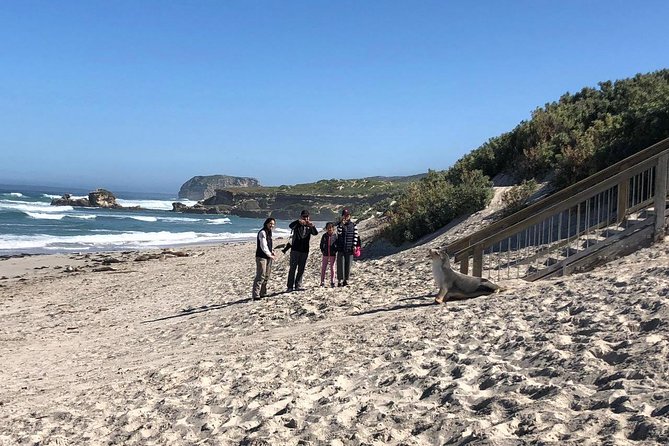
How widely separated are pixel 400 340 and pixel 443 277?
2385mm

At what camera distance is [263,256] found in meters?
11.4

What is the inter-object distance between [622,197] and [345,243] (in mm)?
5140

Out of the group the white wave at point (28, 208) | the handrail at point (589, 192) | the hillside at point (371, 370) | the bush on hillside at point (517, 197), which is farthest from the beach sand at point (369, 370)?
the white wave at point (28, 208)

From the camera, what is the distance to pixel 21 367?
8.49 m

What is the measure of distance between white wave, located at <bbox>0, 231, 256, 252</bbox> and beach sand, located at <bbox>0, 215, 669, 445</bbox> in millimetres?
21307

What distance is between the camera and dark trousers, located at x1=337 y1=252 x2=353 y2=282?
38.9 ft

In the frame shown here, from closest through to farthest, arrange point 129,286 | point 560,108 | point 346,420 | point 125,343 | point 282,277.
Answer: point 346,420 → point 125,343 → point 282,277 → point 129,286 → point 560,108

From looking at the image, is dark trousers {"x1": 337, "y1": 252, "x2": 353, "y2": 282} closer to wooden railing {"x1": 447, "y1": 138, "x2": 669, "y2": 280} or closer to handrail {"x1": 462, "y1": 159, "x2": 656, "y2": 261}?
wooden railing {"x1": 447, "y1": 138, "x2": 669, "y2": 280}

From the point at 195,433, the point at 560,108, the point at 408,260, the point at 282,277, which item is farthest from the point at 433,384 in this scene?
the point at 560,108

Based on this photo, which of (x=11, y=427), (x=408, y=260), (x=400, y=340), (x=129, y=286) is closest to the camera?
(x=11, y=427)

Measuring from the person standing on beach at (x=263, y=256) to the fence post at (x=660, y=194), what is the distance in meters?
6.58

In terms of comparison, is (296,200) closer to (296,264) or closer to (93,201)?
(93,201)

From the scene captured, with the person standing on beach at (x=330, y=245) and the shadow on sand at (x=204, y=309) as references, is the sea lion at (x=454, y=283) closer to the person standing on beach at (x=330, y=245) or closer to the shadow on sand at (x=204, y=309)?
the person standing on beach at (x=330, y=245)

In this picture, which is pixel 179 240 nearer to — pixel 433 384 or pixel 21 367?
pixel 21 367
